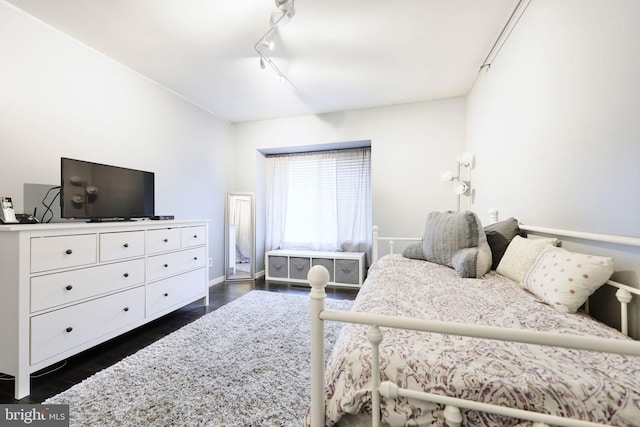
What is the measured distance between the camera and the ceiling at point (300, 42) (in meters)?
1.75

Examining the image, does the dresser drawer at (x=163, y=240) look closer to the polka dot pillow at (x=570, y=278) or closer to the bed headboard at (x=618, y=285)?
the polka dot pillow at (x=570, y=278)

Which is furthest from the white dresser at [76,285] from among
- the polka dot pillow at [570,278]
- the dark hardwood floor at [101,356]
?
the polka dot pillow at [570,278]

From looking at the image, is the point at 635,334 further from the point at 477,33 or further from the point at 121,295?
the point at 121,295

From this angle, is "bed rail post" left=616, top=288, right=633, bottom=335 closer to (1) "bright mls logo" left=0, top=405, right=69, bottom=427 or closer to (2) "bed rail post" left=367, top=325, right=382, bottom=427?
(2) "bed rail post" left=367, top=325, right=382, bottom=427

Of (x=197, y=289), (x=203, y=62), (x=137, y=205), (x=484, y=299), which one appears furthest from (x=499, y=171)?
(x=137, y=205)

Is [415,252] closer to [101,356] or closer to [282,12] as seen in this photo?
[282,12]

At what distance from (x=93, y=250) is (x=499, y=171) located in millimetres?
3120

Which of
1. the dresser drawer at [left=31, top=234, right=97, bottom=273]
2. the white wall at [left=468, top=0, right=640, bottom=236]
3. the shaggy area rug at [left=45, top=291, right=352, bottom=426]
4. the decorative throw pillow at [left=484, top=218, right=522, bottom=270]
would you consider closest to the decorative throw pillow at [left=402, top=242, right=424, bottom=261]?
the decorative throw pillow at [left=484, top=218, right=522, bottom=270]

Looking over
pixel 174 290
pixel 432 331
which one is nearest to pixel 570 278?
pixel 432 331

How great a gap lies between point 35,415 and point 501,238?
278 cm

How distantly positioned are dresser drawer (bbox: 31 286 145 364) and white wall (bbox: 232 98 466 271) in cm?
269

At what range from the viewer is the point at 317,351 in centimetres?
71

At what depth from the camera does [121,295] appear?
1890 millimetres

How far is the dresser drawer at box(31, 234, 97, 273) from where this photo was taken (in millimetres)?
1435
